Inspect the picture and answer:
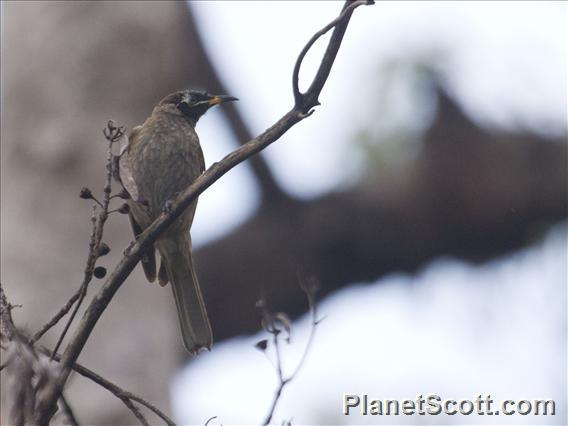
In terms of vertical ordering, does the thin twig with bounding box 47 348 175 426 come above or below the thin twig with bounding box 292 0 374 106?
below

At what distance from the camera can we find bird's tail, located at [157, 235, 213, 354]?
425cm

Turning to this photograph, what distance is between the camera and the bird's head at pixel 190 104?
16.6ft

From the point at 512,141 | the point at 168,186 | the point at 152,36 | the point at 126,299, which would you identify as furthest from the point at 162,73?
the point at 512,141

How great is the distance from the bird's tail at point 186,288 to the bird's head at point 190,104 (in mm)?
695

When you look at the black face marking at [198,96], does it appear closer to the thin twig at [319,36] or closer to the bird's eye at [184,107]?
the bird's eye at [184,107]

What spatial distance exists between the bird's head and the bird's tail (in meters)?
0.70

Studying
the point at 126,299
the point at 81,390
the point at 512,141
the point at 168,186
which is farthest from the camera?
the point at 512,141

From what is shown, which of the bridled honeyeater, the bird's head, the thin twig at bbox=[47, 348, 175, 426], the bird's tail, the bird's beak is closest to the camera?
the thin twig at bbox=[47, 348, 175, 426]

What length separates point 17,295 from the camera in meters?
5.38

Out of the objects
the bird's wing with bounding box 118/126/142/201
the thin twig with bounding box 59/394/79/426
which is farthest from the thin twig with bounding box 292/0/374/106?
the thin twig with bounding box 59/394/79/426

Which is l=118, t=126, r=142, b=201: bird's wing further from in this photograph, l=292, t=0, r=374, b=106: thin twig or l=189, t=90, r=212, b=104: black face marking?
l=189, t=90, r=212, b=104: black face marking

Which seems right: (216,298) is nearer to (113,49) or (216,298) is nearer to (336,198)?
(336,198)

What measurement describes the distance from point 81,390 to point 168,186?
1.35 meters

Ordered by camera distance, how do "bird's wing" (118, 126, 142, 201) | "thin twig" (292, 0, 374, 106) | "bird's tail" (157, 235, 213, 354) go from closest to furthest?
"thin twig" (292, 0, 374, 106)
"bird's wing" (118, 126, 142, 201)
"bird's tail" (157, 235, 213, 354)
